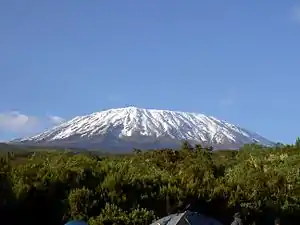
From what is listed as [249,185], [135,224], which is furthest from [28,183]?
[249,185]

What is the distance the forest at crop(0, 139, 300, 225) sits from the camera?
17.0 metres

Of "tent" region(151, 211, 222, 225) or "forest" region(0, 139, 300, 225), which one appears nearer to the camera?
"tent" region(151, 211, 222, 225)

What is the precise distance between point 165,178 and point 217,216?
231cm

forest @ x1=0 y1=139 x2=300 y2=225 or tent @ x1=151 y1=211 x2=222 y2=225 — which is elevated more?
forest @ x1=0 y1=139 x2=300 y2=225

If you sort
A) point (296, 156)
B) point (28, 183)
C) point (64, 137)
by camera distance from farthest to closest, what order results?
point (64, 137)
point (296, 156)
point (28, 183)

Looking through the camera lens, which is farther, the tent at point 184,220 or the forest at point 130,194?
the forest at point 130,194

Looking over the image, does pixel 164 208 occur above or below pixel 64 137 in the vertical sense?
below

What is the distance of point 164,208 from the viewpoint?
18.4 metres

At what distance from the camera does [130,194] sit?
18.5 metres

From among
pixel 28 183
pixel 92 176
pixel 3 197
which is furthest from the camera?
pixel 92 176

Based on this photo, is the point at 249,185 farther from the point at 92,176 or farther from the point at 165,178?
the point at 92,176

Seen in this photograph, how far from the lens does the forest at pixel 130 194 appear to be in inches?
671

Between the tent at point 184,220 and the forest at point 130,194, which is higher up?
the forest at point 130,194

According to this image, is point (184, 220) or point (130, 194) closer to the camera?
point (184, 220)
